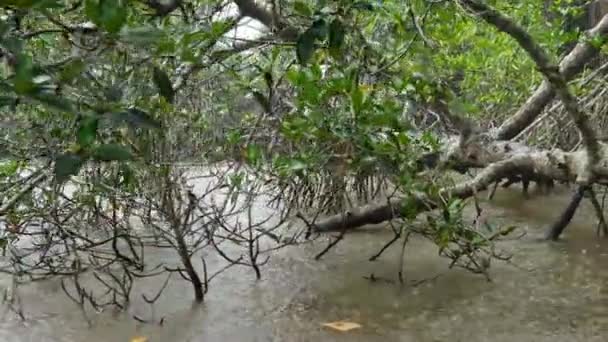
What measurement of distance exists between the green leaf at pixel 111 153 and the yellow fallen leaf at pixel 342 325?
156 cm

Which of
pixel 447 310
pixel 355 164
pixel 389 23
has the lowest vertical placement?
pixel 447 310

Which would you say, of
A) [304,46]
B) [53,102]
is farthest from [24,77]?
[304,46]

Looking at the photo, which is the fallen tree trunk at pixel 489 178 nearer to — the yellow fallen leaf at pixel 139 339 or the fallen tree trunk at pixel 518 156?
the fallen tree trunk at pixel 518 156

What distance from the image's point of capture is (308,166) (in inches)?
112

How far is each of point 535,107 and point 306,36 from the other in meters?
3.01

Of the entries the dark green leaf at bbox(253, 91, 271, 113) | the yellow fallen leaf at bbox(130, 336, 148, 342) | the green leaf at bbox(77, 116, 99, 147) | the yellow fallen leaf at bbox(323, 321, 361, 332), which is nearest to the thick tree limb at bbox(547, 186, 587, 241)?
the yellow fallen leaf at bbox(323, 321, 361, 332)

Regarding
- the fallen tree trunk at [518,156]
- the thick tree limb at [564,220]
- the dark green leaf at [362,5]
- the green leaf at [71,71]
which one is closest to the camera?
the green leaf at [71,71]

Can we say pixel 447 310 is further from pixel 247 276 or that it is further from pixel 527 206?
pixel 527 206

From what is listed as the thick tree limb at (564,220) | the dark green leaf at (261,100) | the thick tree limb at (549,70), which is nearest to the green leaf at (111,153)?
the dark green leaf at (261,100)

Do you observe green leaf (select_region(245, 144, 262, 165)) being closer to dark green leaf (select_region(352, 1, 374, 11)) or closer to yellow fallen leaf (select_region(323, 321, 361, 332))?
yellow fallen leaf (select_region(323, 321, 361, 332))

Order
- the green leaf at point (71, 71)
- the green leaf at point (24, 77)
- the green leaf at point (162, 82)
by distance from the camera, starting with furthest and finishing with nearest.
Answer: the green leaf at point (162, 82)
the green leaf at point (71, 71)
the green leaf at point (24, 77)

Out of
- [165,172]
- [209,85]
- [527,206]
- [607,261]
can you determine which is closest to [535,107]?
[527,206]

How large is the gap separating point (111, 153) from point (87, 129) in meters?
0.08

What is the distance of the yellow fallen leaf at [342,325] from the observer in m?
2.62
